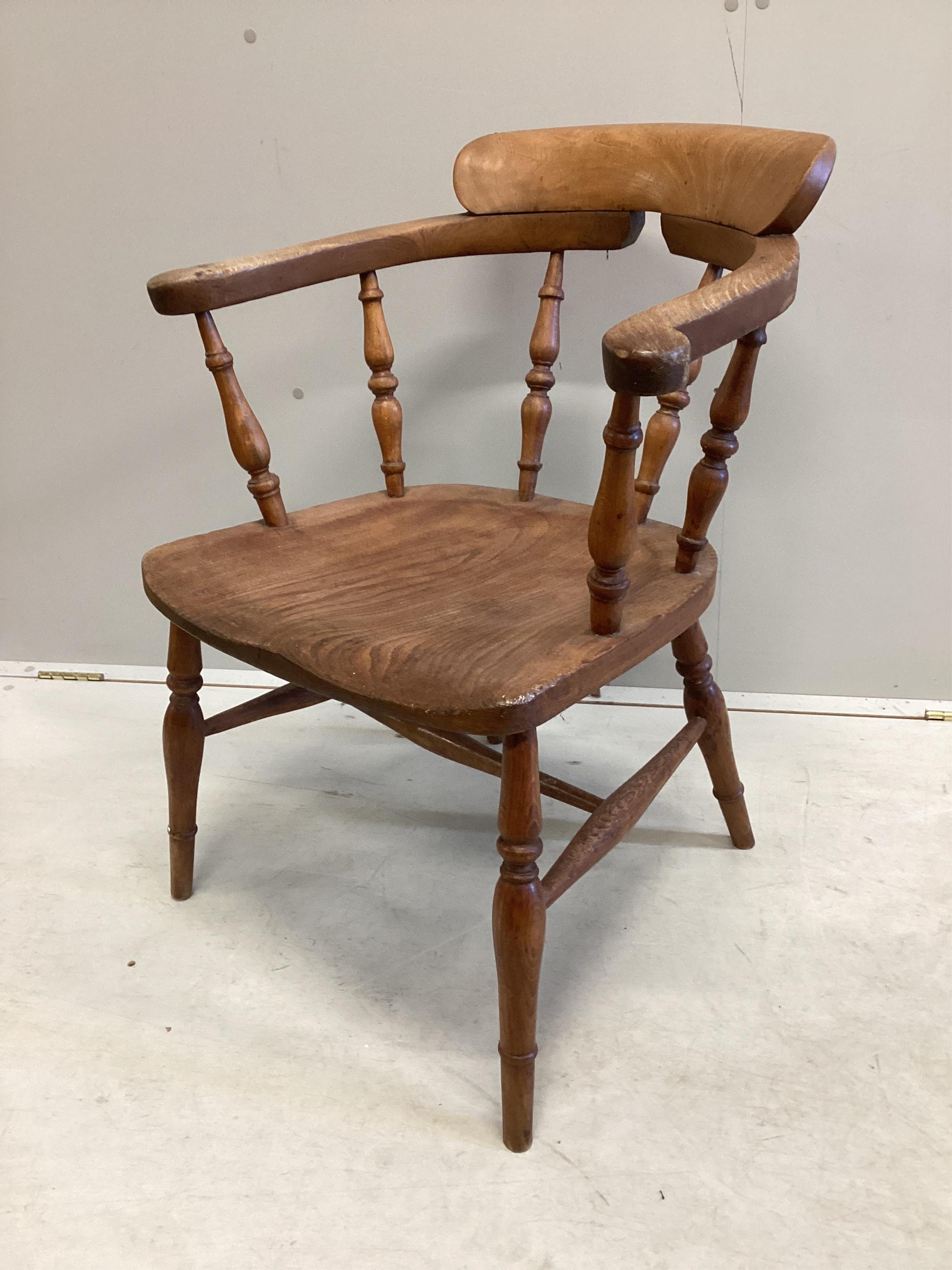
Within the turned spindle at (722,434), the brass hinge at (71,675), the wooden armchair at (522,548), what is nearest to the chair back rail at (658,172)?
the wooden armchair at (522,548)

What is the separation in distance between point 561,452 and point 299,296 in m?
0.44

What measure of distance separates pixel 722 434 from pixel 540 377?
0.35 metres

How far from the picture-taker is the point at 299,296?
5.15 feet

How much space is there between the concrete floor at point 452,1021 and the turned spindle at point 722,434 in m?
0.48

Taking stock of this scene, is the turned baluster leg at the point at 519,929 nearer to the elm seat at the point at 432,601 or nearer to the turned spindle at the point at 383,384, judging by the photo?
the elm seat at the point at 432,601

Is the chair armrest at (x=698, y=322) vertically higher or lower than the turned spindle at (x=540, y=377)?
higher

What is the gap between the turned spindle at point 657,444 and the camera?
112cm

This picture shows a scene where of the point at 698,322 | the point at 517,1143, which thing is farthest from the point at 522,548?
the point at 517,1143

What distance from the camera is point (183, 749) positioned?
120 cm

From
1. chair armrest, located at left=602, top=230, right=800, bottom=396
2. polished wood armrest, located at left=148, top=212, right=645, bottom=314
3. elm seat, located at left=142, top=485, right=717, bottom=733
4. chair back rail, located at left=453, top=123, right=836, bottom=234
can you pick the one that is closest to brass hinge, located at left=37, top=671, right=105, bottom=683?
elm seat, located at left=142, top=485, right=717, bottom=733

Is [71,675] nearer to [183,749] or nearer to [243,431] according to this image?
[183,749]

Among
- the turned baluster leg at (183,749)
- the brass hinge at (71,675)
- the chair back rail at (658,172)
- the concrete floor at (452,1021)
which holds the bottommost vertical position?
the brass hinge at (71,675)

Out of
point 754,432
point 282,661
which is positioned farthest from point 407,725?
point 754,432

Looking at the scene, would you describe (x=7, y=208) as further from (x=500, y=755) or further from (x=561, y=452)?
(x=500, y=755)
